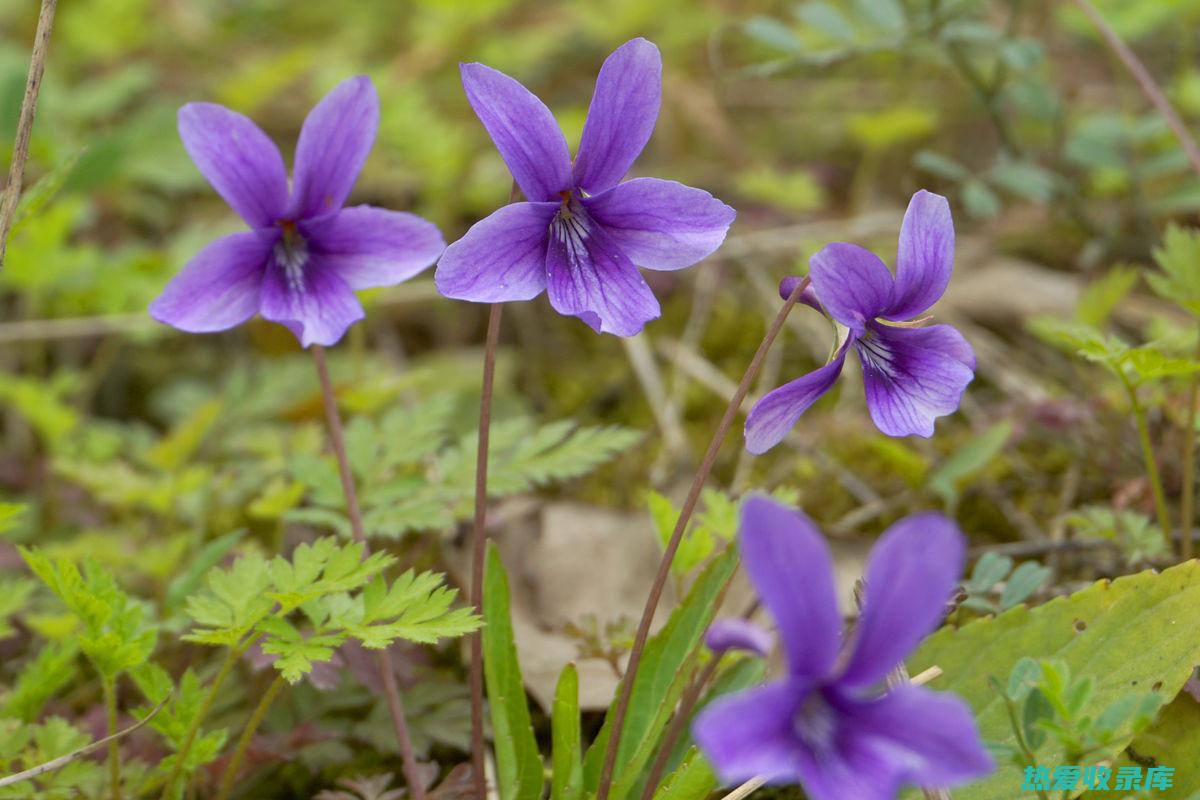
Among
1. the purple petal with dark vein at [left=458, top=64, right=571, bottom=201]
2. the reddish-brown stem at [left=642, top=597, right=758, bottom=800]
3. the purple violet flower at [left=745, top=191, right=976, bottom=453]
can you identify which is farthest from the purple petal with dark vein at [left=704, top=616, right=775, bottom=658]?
the purple petal with dark vein at [left=458, top=64, right=571, bottom=201]

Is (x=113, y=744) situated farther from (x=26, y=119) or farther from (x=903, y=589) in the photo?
(x=903, y=589)

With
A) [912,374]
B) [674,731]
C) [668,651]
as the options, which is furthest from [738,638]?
[668,651]

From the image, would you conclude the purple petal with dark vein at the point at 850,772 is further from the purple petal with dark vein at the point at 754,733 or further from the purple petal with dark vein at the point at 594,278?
the purple petal with dark vein at the point at 594,278

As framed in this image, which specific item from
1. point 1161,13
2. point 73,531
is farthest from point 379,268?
point 1161,13

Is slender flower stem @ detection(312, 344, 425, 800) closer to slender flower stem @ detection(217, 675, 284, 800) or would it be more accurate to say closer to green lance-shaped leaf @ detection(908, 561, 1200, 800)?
slender flower stem @ detection(217, 675, 284, 800)

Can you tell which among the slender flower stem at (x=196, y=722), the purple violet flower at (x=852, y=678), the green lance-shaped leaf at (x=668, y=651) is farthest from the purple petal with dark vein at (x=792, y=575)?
the slender flower stem at (x=196, y=722)

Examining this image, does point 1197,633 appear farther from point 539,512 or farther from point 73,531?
point 73,531
